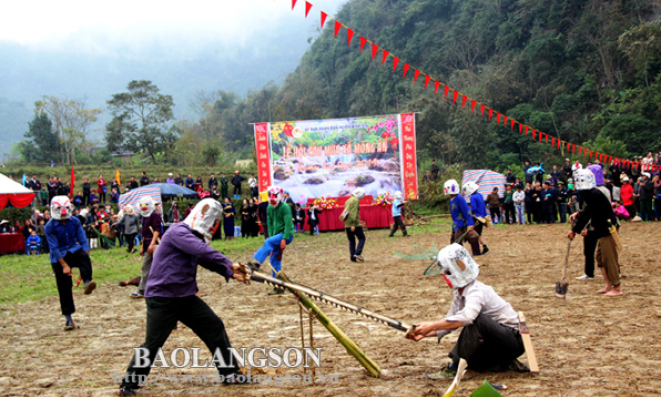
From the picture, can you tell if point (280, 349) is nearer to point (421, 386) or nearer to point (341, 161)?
point (421, 386)

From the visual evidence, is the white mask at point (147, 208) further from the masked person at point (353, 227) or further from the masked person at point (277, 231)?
the masked person at point (353, 227)

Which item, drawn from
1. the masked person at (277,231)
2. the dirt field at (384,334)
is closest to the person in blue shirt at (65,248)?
the dirt field at (384,334)

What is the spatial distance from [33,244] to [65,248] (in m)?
15.7

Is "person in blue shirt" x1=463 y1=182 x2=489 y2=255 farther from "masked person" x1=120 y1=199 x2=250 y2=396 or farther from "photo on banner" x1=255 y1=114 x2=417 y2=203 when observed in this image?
"photo on banner" x1=255 y1=114 x2=417 y2=203

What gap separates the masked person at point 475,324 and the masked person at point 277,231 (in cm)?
478

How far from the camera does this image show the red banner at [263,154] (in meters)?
25.0

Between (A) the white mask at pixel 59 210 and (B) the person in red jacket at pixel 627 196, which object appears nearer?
(A) the white mask at pixel 59 210

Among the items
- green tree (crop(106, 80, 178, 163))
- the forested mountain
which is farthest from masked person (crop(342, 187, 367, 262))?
green tree (crop(106, 80, 178, 163))

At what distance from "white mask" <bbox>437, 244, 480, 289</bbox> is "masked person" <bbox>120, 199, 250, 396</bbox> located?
1.78m

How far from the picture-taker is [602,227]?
7.35m

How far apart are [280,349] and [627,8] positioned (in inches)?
1869

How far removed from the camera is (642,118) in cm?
3216

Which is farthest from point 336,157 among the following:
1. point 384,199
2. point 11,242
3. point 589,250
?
point 589,250

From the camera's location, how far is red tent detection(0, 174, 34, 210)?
1612cm
